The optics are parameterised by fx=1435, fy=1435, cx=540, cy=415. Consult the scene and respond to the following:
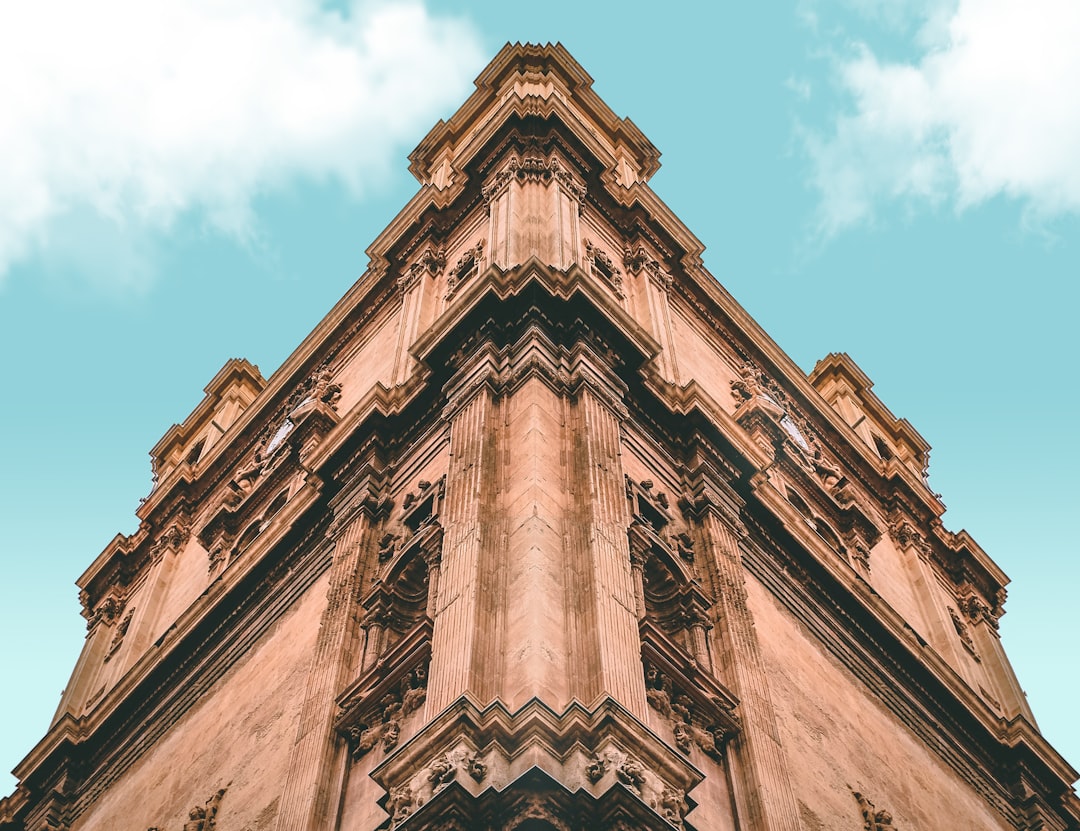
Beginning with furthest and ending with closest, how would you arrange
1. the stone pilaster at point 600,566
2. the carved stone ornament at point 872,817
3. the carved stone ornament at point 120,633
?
the carved stone ornament at point 120,633 → the carved stone ornament at point 872,817 → the stone pilaster at point 600,566

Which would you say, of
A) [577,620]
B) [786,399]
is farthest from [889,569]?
[577,620]

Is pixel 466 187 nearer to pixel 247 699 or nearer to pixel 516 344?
pixel 516 344

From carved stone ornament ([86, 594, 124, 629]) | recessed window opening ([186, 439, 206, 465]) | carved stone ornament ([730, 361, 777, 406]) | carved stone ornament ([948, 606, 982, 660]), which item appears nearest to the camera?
carved stone ornament ([730, 361, 777, 406])

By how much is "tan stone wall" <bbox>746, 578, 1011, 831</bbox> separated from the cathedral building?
94 millimetres

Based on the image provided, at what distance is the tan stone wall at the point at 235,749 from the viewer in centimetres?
1959

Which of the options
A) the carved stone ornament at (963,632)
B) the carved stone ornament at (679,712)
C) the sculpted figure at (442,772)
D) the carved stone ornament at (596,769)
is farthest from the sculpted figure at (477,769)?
the carved stone ornament at (963,632)

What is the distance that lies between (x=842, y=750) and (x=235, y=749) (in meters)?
8.92

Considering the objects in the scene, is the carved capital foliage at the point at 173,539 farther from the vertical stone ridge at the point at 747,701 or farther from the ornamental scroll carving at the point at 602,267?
the vertical stone ridge at the point at 747,701

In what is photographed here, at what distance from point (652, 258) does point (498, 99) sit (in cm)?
762

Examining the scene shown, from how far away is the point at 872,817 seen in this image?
19.7 metres

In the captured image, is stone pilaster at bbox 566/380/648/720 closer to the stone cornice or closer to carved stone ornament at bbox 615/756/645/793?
carved stone ornament at bbox 615/756/645/793

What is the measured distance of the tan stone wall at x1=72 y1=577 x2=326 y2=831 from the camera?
19.6 meters

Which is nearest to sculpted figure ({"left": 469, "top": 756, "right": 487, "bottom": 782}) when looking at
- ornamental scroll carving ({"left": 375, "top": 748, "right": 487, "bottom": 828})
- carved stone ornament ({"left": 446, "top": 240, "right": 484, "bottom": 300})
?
ornamental scroll carving ({"left": 375, "top": 748, "right": 487, "bottom": 828})

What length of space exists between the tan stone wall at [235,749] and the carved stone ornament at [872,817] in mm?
7859
